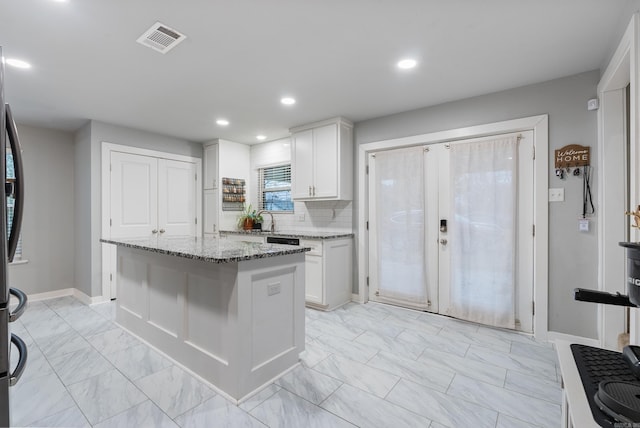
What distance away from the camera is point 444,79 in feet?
9.07

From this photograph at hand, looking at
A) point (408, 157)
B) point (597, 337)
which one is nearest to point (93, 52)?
point (408, 157)

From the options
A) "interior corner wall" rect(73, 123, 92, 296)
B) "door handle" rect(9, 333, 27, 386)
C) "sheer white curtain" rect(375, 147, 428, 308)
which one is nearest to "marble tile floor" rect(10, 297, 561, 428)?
"sheer white curtain" rect(375, 147, 428, 308)

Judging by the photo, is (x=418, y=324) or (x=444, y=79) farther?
(x=418, y=324)

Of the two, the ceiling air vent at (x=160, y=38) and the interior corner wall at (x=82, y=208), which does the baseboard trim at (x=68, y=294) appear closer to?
the interior corner wall at (x=82, y=208)

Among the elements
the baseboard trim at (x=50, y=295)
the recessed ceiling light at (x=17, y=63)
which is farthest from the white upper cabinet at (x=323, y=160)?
the baseboard trim at (x=50, y=295)

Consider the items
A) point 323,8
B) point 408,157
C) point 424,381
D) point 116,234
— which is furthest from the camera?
point 116,234

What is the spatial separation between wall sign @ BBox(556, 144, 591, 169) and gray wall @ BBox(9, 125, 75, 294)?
6145mm

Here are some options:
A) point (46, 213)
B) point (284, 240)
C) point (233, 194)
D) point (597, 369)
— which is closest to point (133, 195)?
point (46, 213)

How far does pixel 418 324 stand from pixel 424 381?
111cm

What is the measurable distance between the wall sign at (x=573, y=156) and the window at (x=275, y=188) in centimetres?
345

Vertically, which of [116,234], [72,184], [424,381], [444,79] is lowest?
[424,381]

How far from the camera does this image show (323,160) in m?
3.97

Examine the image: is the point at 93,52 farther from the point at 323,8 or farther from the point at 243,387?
the point at 243,387

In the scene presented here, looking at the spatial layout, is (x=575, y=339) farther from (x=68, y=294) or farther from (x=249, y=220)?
(x=68, y=294)
